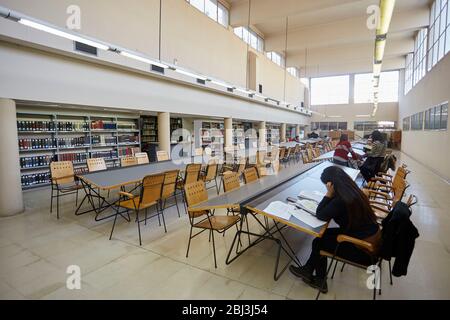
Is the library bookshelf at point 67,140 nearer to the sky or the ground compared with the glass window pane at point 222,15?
nearer to the ground

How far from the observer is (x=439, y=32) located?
7.77 m

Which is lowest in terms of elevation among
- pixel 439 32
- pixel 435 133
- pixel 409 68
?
pixel 435 133

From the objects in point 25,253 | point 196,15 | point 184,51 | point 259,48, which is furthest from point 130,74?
point 259,48

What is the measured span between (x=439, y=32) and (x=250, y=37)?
7039mm

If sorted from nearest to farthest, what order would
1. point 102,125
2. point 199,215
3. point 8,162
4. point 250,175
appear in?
point 199,215 → point 250,175 → point 8,162 → point 102,125

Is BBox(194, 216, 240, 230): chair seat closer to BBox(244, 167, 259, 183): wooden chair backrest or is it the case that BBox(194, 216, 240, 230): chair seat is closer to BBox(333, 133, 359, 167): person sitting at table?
BBox(244, 167, 259, 183): wooden chair backrest

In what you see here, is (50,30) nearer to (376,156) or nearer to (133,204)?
(133,204)

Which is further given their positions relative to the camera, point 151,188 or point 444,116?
point 444,116

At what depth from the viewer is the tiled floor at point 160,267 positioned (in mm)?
2090

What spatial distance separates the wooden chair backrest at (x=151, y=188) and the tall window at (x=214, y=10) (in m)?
7.11

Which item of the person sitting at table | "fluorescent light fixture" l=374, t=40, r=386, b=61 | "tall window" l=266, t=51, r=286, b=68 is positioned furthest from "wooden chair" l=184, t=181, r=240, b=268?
"tall window" l=266, t=51, r=286, b=68

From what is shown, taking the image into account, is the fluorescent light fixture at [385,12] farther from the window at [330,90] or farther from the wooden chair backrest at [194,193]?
the window at [330,90]

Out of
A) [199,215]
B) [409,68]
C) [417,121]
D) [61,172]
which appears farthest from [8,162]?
[409,68]

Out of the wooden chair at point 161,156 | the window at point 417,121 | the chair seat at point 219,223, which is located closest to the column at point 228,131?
the wooden chair at point 161,156
